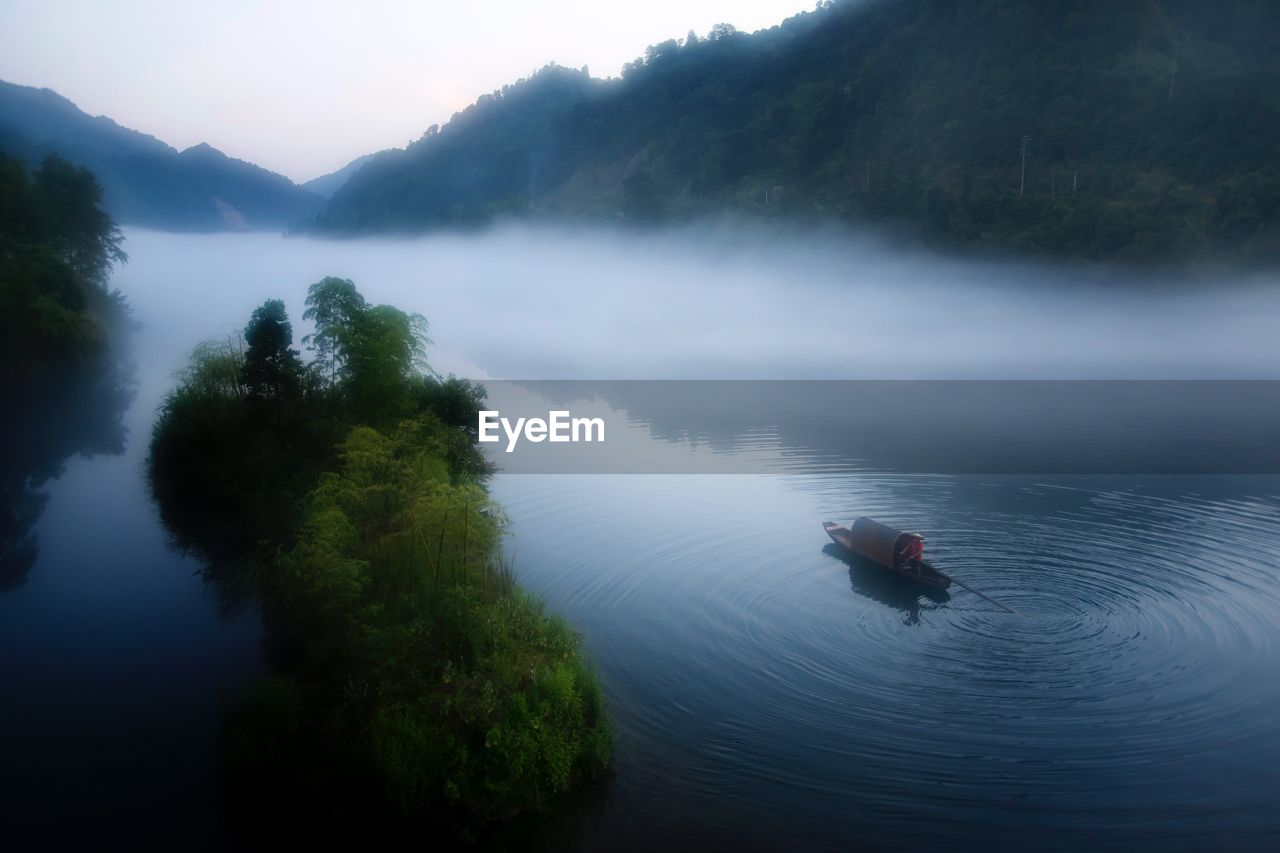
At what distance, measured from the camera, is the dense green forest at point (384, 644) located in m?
18.5

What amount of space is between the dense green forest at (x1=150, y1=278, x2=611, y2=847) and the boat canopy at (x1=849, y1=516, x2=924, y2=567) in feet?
41.6

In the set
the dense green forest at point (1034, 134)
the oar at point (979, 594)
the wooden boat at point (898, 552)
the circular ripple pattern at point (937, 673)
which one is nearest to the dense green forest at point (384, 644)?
the circular ripple pattern at point (937, 673)

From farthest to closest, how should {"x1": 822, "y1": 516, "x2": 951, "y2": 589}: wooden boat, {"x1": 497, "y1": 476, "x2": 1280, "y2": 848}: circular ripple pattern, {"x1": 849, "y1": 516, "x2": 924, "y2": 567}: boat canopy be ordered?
{"x1": 849, "y1": 516, "x2": 924, "y2": 567}: boat canopy
{"x1": 822, "y1": 516, "x2": 951, "y2": 589}: wooden boat
{"x1": 497, "y1": 476, "x2": 1280, "y2": 848}: circular ripple pattern

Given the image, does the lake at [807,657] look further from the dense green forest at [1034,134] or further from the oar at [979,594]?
the dense green forest at [1034,134]

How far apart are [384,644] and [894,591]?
1829 cm

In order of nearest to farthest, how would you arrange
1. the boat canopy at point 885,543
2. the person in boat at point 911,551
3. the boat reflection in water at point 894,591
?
the boat reflection in water at point 894,591, the person in boat at point 911,551, the boat canopy at point 885,543

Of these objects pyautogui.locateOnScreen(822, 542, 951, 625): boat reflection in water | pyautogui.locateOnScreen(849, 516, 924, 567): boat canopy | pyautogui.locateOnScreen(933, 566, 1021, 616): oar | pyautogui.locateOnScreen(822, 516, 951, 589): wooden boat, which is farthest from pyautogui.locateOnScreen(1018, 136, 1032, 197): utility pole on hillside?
pyautogui.locateOnScreen(933, 566, 1021, 616): oar

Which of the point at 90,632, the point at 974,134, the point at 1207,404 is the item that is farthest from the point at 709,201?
the point at 90,632

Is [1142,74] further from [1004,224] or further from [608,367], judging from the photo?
[608,367]

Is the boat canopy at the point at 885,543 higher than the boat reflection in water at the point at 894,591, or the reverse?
the boat canopy at the point at 885,543

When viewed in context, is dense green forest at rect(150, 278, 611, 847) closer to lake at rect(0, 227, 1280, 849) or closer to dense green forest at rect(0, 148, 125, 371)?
lake at rect(0, 227, 1280, 849)

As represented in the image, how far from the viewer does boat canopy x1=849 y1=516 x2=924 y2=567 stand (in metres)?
32.1

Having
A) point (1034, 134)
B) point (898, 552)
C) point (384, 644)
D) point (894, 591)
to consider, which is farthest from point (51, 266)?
point (1034, 134)

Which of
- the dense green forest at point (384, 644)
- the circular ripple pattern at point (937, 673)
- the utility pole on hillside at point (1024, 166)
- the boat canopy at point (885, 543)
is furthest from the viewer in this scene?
the utility pole on hillside at point (1024, 166)
